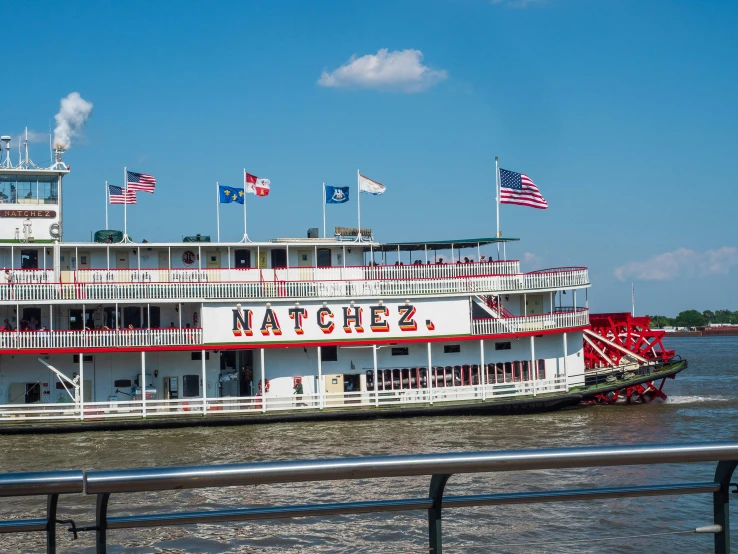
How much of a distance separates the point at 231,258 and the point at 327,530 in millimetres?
16784

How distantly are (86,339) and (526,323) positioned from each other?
47.0 ft

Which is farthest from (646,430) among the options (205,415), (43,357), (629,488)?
(629,488)

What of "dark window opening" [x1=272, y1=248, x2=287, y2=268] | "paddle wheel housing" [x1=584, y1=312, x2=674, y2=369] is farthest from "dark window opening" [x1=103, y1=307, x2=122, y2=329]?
"paddle wheel housing" [x1=584, y1=312, x2=674, y2=369]

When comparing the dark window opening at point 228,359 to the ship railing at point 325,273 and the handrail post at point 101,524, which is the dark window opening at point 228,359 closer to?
the ship railing at point 325,273

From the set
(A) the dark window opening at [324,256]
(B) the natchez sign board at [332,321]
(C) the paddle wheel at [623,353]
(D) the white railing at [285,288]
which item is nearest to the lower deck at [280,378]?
(B) the natchez sign board at [332,321]

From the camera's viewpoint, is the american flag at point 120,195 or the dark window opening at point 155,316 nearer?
the dark window opening at point 155,316

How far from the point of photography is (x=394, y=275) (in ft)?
90.2

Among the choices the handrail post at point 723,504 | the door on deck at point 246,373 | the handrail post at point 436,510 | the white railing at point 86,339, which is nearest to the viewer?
the handrail post at point 436,510

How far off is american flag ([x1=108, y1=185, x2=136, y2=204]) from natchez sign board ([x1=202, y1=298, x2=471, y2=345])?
5.56 meters

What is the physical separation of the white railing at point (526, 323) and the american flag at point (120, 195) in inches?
504

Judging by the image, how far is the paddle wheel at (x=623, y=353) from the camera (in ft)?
99.8

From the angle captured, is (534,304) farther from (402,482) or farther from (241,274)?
(402,482)

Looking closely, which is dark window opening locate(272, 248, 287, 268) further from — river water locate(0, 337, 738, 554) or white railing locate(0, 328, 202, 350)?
river water locate(0, 337, 738, 554)

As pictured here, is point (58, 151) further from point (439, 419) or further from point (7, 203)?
point (439, 419)
